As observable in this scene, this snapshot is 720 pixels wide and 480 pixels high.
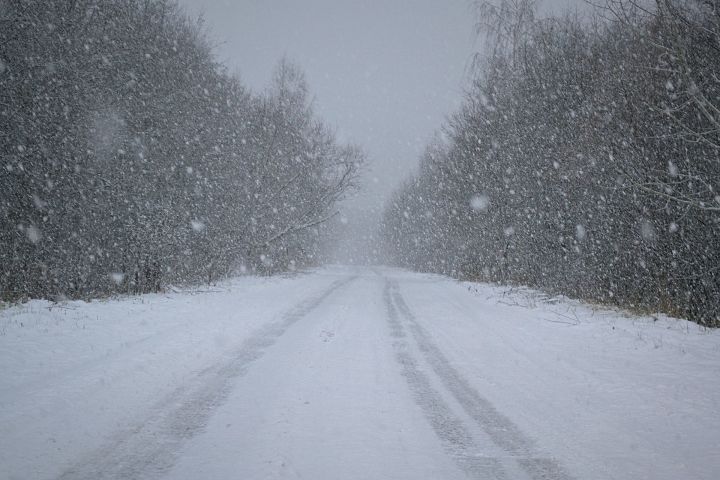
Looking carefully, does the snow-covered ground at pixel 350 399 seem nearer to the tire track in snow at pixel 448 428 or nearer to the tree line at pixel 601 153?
the tire track in snow at pixel 448 428

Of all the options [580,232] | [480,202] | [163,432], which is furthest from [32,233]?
[480,202]

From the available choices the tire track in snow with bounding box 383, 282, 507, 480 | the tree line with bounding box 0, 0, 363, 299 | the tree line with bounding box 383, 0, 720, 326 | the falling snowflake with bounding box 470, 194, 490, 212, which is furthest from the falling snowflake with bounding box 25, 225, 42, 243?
the falling snowflake with bounding box 470, 194, 490, 212

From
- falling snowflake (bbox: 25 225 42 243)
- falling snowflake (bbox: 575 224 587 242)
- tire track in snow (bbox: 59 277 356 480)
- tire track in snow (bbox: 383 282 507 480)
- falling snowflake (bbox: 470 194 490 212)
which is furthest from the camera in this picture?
falling snowflake (bbox: 470 194 490 212)

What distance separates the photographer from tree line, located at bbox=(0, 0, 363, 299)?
959 centimetres

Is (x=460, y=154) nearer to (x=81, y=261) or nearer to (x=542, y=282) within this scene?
(x=542, y=282)

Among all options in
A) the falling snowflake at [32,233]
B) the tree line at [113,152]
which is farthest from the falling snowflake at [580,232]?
the falling snowflake at [32,233]

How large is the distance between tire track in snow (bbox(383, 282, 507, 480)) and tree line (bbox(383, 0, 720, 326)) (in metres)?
5.73

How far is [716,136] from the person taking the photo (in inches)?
306

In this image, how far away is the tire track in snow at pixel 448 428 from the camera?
110 inches

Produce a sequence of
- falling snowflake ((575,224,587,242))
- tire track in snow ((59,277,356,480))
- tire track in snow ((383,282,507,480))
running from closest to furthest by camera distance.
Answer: tire track in snow ((59,277,356,480)) → tire track in snow ((383,282,507,480)) → falling snowflake ((575,224,587,242))

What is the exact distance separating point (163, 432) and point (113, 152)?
1042cm

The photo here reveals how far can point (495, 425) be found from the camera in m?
3.58

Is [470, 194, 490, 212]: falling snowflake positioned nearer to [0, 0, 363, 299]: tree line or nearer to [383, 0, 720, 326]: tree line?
[383, 0, 720, 326]: tree line

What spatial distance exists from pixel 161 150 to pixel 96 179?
2689 millimetres
